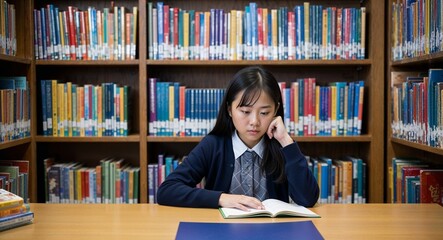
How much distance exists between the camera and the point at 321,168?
2814 mm

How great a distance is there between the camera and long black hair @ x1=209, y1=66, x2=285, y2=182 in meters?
1.88

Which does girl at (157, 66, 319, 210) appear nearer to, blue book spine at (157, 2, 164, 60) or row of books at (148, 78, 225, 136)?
row of books at (148, 78, 225, 136)

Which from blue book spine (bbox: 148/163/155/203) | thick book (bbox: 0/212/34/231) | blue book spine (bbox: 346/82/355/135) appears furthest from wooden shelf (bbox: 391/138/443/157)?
thick book (bbox: 0/212/34/231)

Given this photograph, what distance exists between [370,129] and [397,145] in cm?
17

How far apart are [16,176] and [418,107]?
6.53ft

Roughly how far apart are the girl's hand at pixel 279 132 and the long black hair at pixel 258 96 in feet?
0.26

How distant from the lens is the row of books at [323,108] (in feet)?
9.16

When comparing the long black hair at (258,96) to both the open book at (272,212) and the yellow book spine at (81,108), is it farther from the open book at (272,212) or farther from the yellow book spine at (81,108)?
the yellow book spine at (81,108)

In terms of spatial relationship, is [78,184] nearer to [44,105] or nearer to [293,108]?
[44,105]

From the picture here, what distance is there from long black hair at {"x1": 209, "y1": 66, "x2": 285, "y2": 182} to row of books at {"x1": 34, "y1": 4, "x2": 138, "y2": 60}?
1.02 metres

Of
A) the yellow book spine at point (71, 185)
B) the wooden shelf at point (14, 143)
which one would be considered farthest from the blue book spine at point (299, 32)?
the wooden shelf at point (14, 143)

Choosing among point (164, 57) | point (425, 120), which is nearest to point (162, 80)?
point (164, 57)

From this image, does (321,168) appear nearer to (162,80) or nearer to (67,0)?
(162,80)

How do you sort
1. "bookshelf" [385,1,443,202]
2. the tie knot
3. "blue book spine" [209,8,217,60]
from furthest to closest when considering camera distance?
"blue book spine" [209,8,217,60] < "bookshelf" [385,1,443,202] < the tie knot
